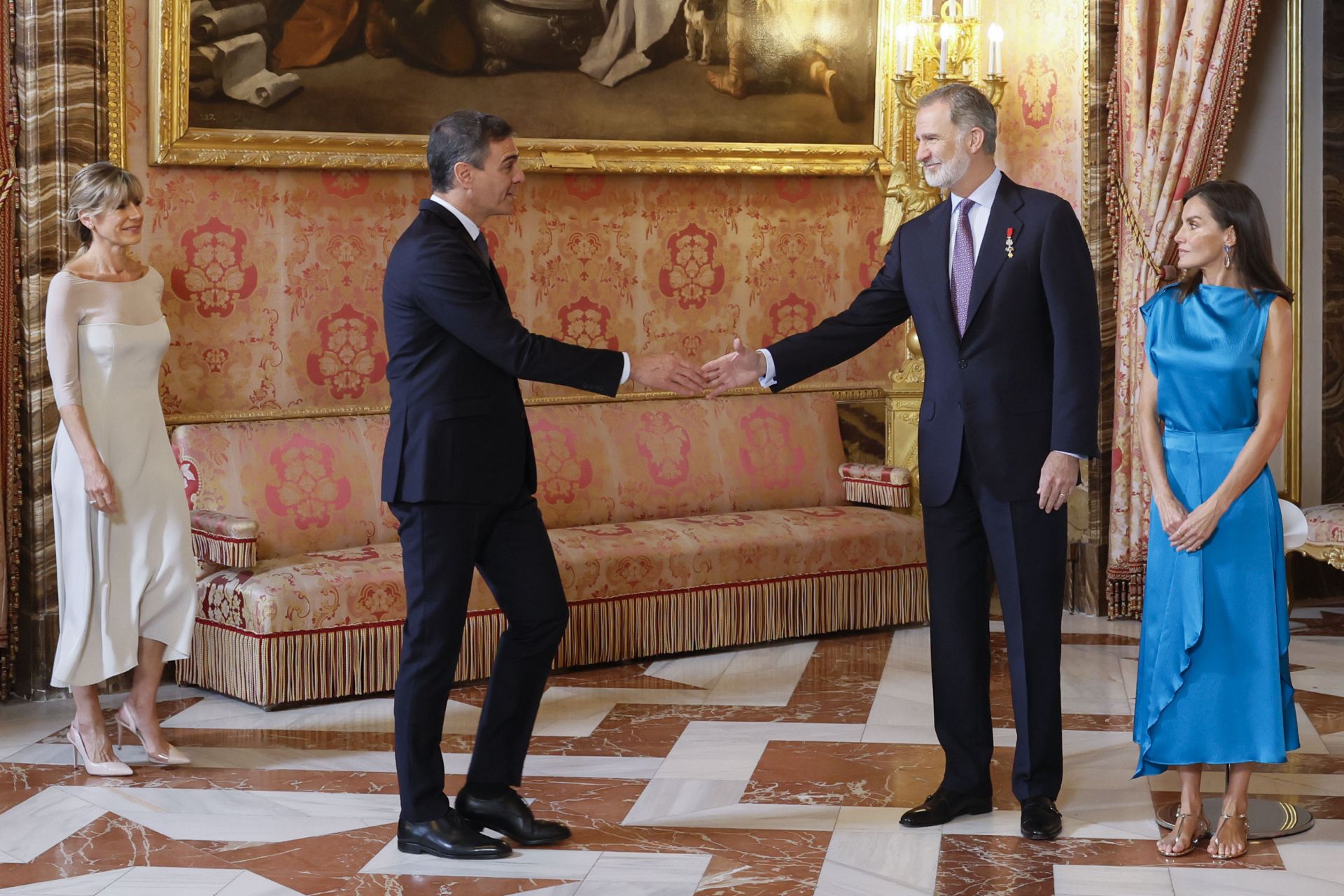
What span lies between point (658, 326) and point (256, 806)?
10.5ft

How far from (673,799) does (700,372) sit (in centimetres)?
113

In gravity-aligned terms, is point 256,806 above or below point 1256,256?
below

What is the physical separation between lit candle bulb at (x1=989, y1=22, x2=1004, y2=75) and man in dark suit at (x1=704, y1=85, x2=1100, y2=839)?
2.69 metres

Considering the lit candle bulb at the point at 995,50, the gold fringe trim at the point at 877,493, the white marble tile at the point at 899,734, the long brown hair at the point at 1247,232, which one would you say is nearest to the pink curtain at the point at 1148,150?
the lit candle bulb at the point at 995,50

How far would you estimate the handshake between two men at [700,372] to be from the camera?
3.71 metres

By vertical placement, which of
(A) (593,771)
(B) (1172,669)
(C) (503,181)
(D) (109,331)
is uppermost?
(C) (503,181)

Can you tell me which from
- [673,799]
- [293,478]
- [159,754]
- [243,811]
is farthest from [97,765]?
[673,799]

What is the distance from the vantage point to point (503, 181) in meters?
3.60

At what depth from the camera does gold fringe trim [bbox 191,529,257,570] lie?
5.05 m

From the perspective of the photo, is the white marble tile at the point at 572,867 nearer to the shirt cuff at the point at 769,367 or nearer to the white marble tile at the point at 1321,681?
the shirt cuff at the point at 769,367

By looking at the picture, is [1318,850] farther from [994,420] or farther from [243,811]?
[243,811]

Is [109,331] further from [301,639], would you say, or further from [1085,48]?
[1085,48]

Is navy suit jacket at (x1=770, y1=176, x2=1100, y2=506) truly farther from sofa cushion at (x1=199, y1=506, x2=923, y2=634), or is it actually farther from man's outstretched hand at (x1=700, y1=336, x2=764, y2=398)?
sofa cushion at (x1=199, y1=506, x2=923, y2=634)

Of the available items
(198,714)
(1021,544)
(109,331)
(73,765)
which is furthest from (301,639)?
(1021,544)
